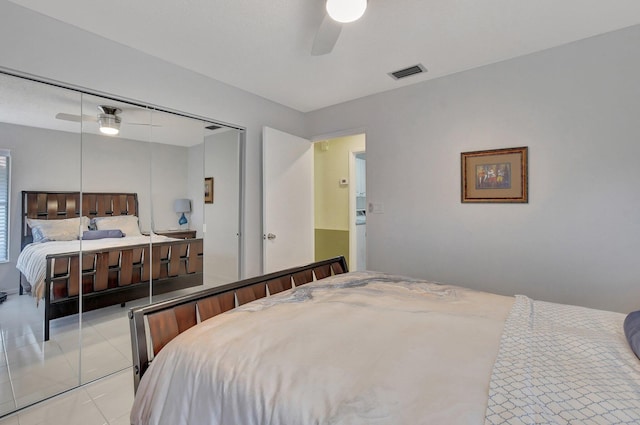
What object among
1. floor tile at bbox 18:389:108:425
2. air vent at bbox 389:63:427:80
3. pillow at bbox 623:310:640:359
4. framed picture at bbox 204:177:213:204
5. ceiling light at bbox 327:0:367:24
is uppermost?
air vent at bbox 389:63:427:80

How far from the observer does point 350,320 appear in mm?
1282

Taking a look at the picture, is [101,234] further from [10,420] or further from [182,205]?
[10,420]

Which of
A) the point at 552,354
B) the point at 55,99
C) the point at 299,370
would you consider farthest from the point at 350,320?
the point at 55,99

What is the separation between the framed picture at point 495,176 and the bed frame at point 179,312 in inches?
73.7

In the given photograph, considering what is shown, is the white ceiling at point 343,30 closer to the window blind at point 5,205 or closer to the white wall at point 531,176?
the white wall at point 531,176

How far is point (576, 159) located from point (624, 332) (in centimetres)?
155

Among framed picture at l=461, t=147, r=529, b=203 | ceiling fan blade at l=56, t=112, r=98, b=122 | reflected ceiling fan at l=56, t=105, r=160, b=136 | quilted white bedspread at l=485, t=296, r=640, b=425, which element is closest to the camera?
quilted white bedspread at l=485, t=296, r=640, b=425

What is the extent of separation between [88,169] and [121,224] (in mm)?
490

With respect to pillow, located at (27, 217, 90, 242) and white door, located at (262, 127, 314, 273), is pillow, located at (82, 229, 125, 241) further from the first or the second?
white door, located at (262, 127, 314, 273)

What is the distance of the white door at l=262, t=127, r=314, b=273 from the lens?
323 centimetres

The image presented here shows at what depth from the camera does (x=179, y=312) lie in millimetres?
1368

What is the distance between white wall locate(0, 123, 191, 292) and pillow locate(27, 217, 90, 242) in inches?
3.2

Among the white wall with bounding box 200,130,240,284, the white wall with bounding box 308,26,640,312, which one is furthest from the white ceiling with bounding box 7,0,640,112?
the white wall with bounding box 200,130,240,284

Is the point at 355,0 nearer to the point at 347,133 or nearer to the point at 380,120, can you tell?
the point at 380,120
